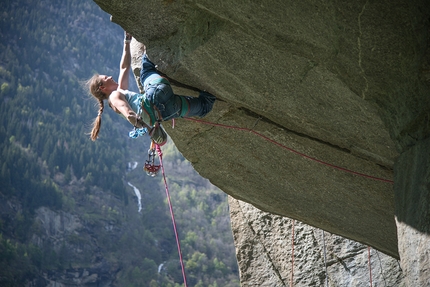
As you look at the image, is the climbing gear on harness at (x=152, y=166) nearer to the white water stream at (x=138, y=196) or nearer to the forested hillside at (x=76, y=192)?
the forested hillside at (x=76, y=192)

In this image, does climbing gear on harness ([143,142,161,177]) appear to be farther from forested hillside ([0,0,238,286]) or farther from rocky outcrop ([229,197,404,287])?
forested hillside ([0,0,238,286])

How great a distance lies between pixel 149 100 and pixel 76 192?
6026cm

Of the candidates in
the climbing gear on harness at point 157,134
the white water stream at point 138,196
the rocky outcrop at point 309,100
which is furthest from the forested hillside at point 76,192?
the climbing gear on harness at point 157,134

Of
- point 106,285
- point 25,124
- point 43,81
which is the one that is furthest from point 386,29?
point 43,81

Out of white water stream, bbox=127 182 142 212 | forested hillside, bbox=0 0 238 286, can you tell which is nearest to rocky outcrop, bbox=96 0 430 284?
forested hillside, bbox=0 0 238 286

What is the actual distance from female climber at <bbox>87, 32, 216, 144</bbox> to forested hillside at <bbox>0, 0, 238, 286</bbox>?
47.9 meters

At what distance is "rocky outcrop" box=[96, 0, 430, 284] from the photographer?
335 centimetres

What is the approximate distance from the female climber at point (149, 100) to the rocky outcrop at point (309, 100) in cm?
15

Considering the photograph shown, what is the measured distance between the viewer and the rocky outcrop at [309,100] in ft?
11.0

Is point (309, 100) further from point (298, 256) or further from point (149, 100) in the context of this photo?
point (298, 256)

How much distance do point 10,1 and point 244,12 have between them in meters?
83.9

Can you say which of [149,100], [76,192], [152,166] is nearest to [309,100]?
[149,100]

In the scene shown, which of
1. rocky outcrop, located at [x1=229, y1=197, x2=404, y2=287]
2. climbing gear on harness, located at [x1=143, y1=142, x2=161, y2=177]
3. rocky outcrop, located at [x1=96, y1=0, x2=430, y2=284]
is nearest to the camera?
rocky outcrop, located at [x1=96, y1=0, x2=430, y2=284]

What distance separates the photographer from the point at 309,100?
4.25 m
